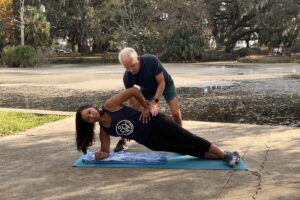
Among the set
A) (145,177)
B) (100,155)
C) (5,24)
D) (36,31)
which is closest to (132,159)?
(100,155)

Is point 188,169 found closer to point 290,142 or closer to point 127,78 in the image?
point 127,78

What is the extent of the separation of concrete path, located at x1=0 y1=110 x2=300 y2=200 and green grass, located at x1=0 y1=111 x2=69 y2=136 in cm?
105

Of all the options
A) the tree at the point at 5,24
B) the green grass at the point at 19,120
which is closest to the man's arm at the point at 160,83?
the green grass at the point at 19,120

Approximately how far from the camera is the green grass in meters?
7.27

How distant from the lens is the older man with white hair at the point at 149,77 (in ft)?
16.0

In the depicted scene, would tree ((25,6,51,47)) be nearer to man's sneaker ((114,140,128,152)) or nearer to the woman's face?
man's sneaker ((114,140,128,152))

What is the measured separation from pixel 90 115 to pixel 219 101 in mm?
7455

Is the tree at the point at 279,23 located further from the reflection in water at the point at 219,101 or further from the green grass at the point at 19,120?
the green grass at the point at 19,120

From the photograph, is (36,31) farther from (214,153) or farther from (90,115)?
(214,153)

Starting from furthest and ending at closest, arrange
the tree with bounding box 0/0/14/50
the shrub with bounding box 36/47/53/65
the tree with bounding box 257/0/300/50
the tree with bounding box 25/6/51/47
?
the tree with bounding box 0/0/14/50 < the tree with bounding box 257/0/300/50 < the tree with bounding box 25/6/51/47 < the shrub with bounding box 36/47/53/65

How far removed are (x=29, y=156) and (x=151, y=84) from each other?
187 cm

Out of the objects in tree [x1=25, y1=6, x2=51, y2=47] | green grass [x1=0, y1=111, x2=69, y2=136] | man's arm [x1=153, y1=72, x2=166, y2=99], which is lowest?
green grass [x1=0, y1=111, x2=69, y2=136]

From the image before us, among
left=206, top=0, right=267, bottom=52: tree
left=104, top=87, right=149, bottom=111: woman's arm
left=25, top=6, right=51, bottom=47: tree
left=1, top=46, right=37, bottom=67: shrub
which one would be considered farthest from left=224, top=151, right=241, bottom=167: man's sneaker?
left=206, top=0, right=267, bottom=52: tree

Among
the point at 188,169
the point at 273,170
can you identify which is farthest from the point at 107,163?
the point at 273,170
